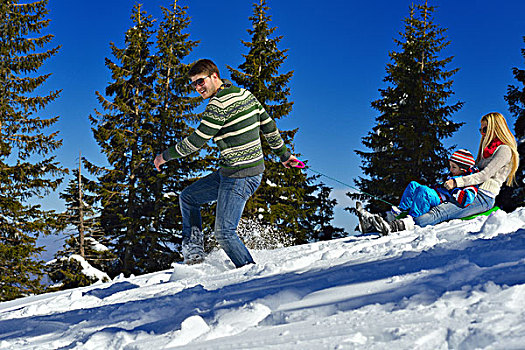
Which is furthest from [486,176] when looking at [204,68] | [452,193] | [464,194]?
[204,68]

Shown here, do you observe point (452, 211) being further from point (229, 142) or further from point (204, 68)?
point (204, 68)

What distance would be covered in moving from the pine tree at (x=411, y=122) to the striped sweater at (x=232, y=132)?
1333 centimetres

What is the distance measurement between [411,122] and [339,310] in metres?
16.6

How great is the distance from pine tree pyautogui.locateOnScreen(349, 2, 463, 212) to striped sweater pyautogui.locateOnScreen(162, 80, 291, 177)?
13.3 metres

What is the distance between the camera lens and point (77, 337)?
1999 millimetres

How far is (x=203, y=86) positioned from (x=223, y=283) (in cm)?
156

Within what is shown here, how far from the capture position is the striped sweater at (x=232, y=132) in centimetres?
344

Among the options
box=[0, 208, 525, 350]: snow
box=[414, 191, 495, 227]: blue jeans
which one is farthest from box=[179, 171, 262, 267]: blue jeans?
box=[414, 191, 495, 227]: blue jeans

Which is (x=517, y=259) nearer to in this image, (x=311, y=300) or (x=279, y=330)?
(x=311, y=300)

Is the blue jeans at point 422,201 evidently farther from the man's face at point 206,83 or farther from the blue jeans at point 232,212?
the man's face at point 206,83

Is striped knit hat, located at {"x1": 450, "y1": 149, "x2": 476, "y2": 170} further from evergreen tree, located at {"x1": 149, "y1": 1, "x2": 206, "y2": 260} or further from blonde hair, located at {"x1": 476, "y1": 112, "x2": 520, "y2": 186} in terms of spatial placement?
evergreen tree, located at {"x1": 149, "y1": 1, "x2": 206, "y2": 260}

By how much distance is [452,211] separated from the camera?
17.5 feet

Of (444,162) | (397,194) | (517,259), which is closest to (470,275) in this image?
(517,259)

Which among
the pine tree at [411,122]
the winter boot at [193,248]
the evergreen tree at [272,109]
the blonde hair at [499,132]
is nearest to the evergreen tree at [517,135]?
the pine tree at [411,122]
